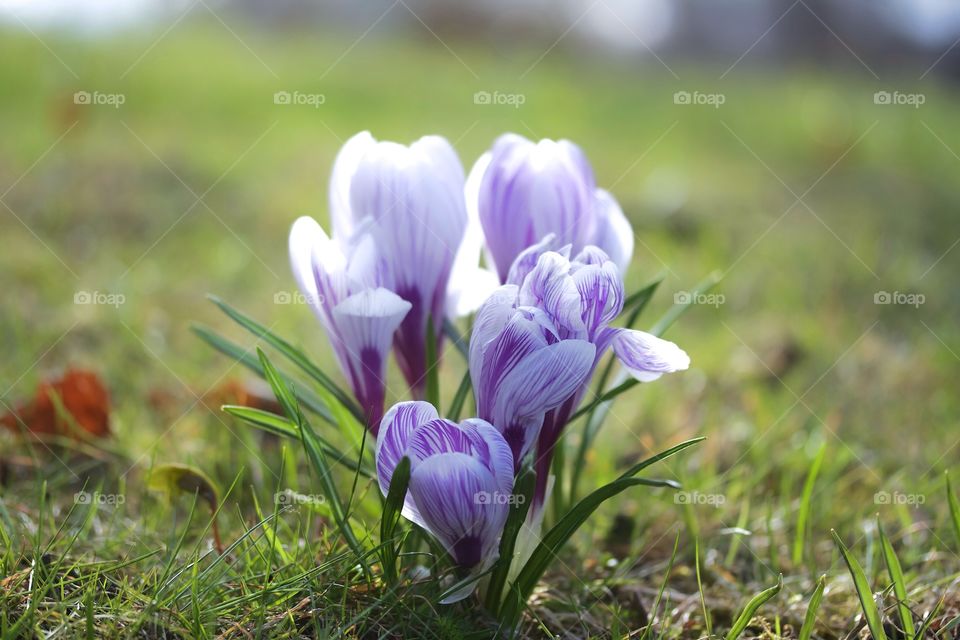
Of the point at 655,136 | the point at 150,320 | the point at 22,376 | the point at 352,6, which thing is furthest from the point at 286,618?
the point at 352,6

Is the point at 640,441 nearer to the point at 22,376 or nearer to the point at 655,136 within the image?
the point at 22,376
